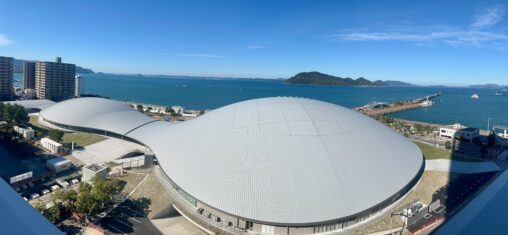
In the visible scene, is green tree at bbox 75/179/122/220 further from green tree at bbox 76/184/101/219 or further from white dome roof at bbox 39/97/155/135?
white dome roof at bbox 39/97/155/135

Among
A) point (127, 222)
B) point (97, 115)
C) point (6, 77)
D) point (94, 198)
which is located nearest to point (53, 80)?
point (6, 77)

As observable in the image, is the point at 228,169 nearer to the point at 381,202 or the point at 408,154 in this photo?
the point at 381,202

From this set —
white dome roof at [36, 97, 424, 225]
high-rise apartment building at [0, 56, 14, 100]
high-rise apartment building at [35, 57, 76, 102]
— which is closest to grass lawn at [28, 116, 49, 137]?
white dome roof at [36, 97, 424, 225]

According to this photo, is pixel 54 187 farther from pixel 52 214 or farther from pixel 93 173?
pixel 52 214

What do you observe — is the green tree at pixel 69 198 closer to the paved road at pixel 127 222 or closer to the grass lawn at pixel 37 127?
the paved road at pixel 127 222

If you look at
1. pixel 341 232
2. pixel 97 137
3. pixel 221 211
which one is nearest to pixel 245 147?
pixel 221 211

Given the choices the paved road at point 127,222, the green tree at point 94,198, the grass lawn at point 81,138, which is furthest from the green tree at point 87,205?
the grass lawn at point 81,138
